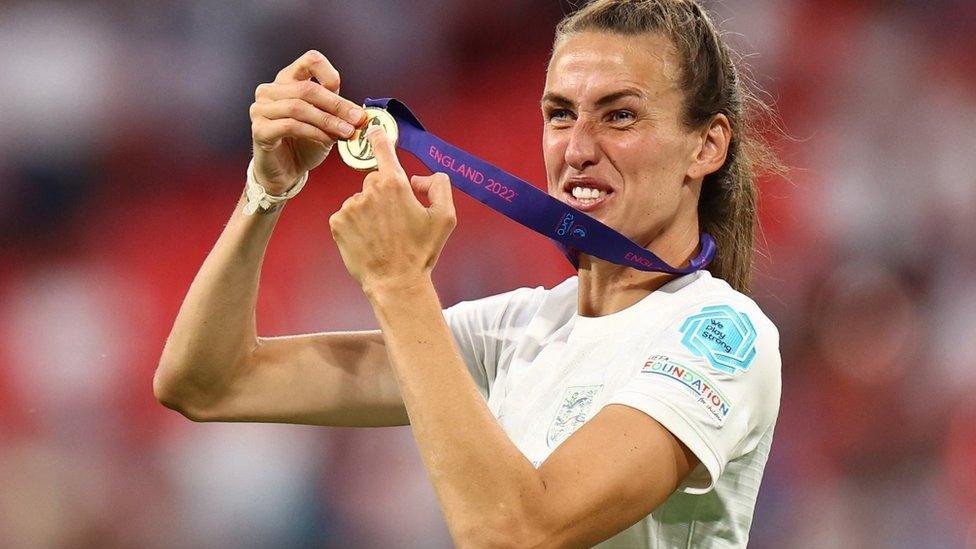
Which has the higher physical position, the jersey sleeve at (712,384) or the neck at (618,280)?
the neck at (618,280)

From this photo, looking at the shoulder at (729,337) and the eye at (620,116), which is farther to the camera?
the eye at (620,116)

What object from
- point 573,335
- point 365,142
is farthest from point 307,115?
point 573,335

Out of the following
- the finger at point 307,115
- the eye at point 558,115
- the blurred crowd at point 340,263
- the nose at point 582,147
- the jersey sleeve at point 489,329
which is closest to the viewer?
the finger at point 307,115

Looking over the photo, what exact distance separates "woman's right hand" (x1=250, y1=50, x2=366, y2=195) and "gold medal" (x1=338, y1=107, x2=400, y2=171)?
0.6 inches

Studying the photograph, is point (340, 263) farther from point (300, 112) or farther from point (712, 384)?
point (712, 384)

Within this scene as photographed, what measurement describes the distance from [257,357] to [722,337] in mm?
1066

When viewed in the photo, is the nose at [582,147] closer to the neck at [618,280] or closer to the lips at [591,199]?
the lips at [591,199]

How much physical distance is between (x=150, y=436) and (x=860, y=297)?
8.91 ft

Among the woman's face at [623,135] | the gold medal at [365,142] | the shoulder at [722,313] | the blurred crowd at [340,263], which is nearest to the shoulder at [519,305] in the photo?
the woman's face at [623,135]

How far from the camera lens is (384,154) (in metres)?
1.88

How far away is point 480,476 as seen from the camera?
1.70 metres

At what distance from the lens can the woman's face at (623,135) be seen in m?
2.33

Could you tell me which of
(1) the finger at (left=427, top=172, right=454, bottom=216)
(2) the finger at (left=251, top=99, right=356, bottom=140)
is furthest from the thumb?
(2) the finger at (left=251, top=99, right=356, bottom=140)

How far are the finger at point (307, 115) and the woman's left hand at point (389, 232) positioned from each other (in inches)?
12.3
